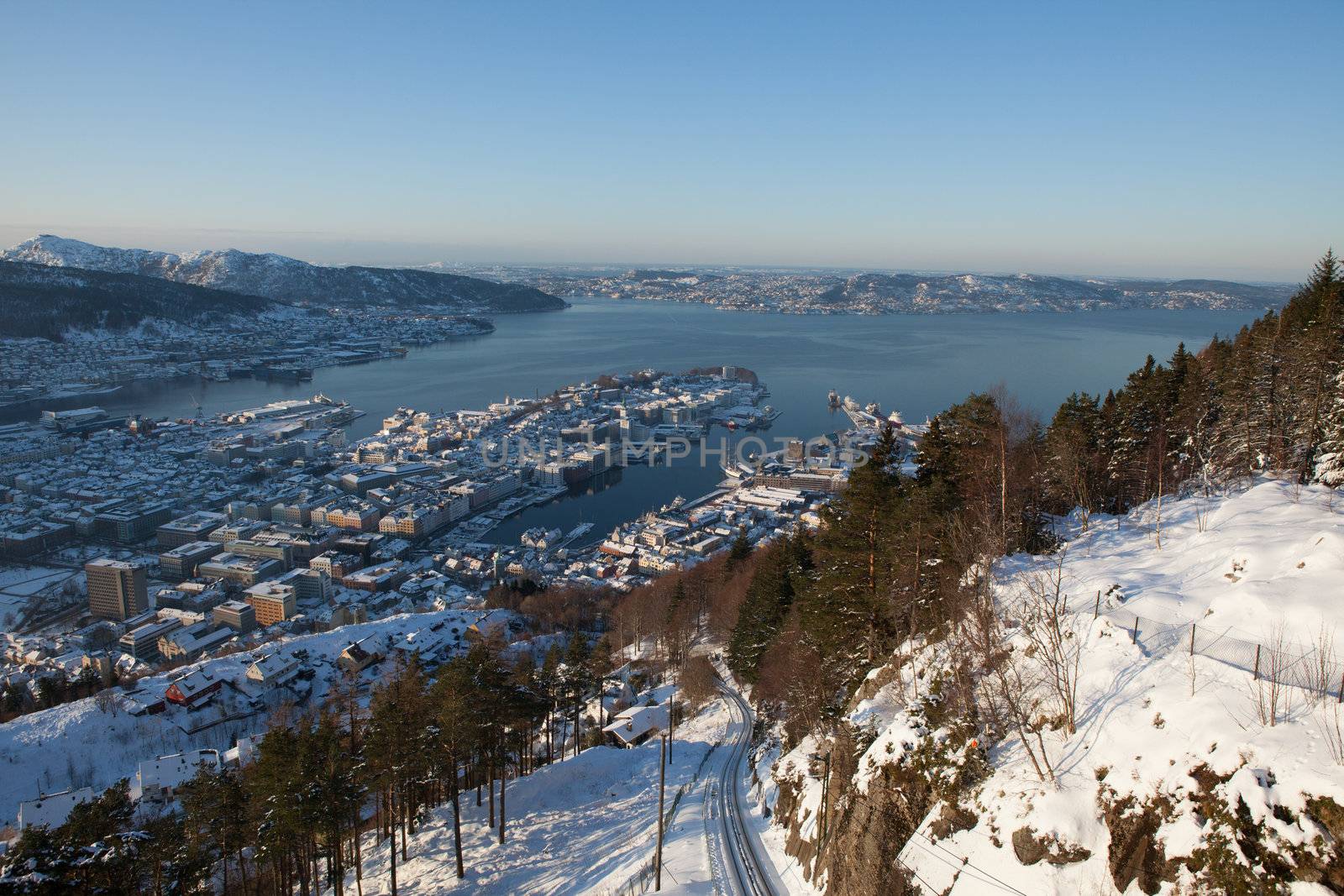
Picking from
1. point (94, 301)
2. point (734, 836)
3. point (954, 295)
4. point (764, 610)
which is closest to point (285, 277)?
point (94, 301)

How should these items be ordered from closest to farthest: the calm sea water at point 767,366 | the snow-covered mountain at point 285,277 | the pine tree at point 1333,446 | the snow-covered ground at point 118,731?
the pine tree at point 1333,446 < the snow-covered ground at point 118,731 < the calm sea water at point 767,366 < the snow-covered mountain at point 285,277

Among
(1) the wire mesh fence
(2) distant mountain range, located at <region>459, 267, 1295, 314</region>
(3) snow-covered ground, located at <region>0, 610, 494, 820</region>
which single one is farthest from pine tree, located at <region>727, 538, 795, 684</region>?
(2) distant mountain range, located at <region>459, 267, 1295, 314</region>

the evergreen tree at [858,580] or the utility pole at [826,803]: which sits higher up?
the evergreen tree at [858,580]

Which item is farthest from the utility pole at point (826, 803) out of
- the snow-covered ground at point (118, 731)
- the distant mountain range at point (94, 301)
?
the distant mountain range at point (94, 301)

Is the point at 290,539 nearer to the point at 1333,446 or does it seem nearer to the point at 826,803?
the point at 826,803

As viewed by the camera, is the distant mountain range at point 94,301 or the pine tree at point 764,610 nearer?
the pine tree at point 764,610

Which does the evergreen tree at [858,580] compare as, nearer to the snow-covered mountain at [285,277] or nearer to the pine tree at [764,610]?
the pine tree at [764,610]


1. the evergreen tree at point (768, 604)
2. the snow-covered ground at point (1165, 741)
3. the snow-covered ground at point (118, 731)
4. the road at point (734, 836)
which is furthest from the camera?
the snow-covered ground at point (118, 731)
